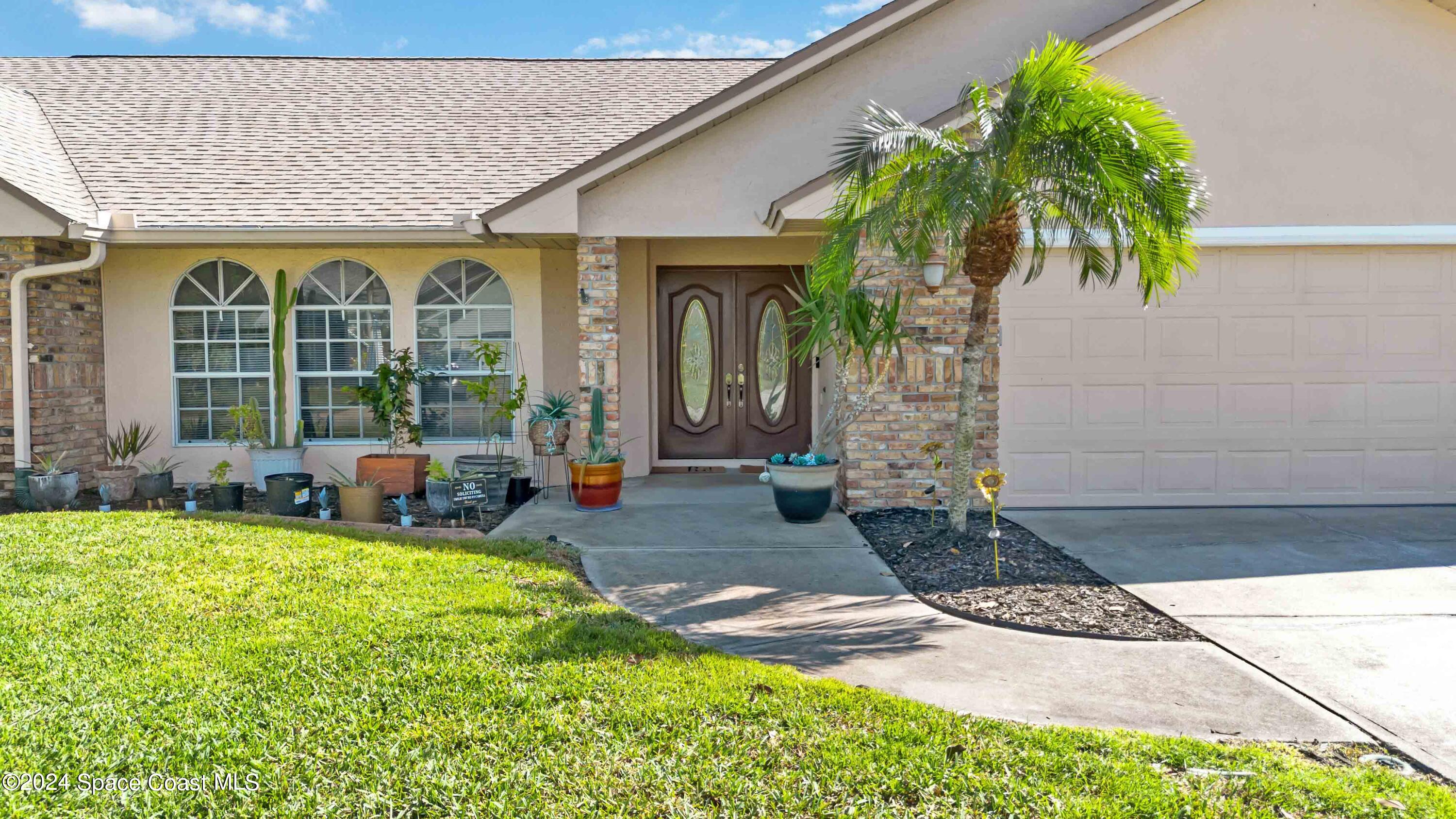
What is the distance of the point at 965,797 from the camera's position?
3.40 metres

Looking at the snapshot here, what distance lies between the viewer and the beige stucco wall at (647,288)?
36.8ft

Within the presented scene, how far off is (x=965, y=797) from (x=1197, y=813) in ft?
2.44

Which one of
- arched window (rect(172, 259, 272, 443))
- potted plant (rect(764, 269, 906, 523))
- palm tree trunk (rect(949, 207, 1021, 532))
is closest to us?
palm tree trunk (rect(949, 207, 1021, 532))

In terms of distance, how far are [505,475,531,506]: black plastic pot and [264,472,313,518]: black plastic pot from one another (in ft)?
5.83

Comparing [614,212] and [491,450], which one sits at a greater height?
[614,212]

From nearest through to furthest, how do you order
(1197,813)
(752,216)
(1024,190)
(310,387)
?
(1197,813)
(1024,190)
(752,216)
(310,387)

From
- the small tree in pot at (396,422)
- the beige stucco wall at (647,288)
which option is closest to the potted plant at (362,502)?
the small tree in pot at (396,422)

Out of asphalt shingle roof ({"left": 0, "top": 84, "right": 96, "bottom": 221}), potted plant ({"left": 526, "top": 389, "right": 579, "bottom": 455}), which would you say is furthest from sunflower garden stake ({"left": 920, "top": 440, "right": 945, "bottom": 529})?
asphalt shingle roof ({"left": 0, "top": 84, "right": 96, "bottom": 221})

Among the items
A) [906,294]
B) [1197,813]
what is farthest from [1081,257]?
[1197,813]

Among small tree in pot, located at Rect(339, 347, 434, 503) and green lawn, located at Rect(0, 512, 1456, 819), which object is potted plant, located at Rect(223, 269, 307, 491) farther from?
green lawn, located at Rect(0, 512, 1456, 819)

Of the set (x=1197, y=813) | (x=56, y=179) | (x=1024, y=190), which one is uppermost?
(x=56, y=179)

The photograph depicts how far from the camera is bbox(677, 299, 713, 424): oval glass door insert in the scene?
11.7m

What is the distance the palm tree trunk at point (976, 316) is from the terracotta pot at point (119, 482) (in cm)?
790

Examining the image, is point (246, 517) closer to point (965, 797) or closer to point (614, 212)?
point (614, 212)
